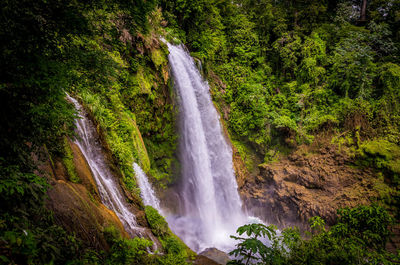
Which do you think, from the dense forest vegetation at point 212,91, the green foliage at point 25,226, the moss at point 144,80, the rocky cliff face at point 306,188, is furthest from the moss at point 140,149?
the rocky cliff face at point 306,188

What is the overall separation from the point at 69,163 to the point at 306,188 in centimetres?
1141

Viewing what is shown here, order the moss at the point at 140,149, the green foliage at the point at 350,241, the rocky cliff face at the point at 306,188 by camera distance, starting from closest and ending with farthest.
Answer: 1. the green foliage at the point at 350,241
2. the moss at the point at 140,149
3. the rocky cliff face at the point at 306,188

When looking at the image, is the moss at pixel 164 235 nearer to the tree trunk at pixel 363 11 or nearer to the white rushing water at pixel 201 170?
the white rushing water at pixel 201 170

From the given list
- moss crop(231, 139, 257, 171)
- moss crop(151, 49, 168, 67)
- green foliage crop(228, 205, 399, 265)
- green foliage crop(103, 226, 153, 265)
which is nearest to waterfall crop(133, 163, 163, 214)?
green foliage crop(103, 226, 153, 265)

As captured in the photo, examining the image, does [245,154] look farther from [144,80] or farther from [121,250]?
[121,250]

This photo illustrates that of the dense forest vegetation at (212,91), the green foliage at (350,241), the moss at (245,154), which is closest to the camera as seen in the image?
the dense forest vegetation at (212,91)

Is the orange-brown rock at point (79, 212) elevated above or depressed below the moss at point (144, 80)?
below

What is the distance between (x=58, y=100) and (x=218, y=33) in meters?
15.2

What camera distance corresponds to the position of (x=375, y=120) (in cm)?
1167

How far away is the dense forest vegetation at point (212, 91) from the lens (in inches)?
92.7

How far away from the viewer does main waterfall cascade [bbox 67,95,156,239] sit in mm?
4992

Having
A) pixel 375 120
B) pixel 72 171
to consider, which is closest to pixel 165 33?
pixel 72 171

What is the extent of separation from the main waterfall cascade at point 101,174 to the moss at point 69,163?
2.03 feet

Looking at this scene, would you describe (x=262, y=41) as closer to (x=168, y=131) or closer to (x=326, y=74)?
(x=326, y=74)
